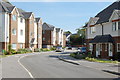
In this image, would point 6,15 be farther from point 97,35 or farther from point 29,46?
point 97,35

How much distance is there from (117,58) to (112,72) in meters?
12.7

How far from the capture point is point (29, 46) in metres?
55.2

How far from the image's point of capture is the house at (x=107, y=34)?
28531 millimetres

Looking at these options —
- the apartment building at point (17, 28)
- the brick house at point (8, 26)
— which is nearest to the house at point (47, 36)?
the apartment building at point (17, 28)

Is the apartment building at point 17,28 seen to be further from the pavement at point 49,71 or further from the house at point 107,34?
the pavement at point 49,71

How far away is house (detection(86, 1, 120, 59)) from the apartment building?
16.7 m

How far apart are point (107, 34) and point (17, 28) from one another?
23296mm

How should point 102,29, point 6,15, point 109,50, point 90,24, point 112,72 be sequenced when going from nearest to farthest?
point 112,72 < point 109,50 < point 102,29 < point 90,24 < point 6,15

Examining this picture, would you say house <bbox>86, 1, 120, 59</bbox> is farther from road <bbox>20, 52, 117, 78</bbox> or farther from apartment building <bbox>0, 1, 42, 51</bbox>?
apartment building <bbox>0, 1, 42, 51</bbox>

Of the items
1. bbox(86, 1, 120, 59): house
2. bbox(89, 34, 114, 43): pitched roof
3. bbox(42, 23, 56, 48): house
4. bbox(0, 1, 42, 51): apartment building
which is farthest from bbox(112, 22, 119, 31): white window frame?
bbox(42, 23, 56, 48): house

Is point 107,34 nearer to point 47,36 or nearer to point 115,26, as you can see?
point 115,26

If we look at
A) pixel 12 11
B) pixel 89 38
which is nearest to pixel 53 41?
pixel 12 11

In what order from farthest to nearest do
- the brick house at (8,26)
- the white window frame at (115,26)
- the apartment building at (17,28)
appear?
the apartment building at (17,28) → the brick house at (8,26) → the white window frame at (115,26)

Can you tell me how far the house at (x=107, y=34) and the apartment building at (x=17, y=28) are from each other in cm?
1667
